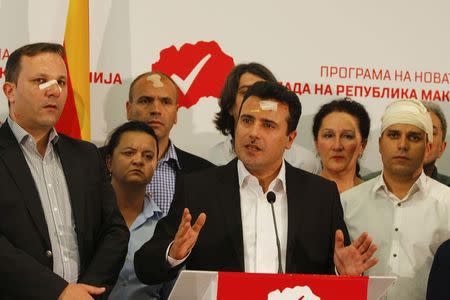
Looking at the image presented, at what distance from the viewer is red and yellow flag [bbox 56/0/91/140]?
15.4 feet

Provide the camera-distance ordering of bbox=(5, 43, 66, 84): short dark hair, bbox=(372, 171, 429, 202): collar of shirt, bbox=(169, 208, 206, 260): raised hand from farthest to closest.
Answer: bbox=(372, 171, 429, 202): collar of shirt
bbox=(5, 43, 66, 84): short dark hair
bbox=(169, 208, 206, 260): raised hand

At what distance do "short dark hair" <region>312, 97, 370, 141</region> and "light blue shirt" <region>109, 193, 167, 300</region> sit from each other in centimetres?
114

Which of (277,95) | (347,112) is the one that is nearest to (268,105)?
(277,95)

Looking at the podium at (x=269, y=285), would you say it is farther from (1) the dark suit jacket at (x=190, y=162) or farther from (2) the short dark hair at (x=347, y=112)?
(2) the short dark hair at (x=347, y=112)

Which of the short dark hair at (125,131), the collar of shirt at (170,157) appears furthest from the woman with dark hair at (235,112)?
the short dark hair at (125,131)

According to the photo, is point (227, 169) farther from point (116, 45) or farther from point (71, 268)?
point (116, 45)

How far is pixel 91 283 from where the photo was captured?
3279 mm

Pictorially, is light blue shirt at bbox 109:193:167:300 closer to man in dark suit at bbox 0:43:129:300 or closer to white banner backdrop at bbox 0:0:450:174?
man in dark suit at bbox 0:43:129:300

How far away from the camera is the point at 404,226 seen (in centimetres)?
403

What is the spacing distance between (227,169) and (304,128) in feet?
5.20

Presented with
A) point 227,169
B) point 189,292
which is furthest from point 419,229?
point 189,292

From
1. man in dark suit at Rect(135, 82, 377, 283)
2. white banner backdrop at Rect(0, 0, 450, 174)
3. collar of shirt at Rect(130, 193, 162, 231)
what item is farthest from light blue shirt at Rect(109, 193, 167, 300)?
white banner backdrop at Rect(0, 0, 450, 174)

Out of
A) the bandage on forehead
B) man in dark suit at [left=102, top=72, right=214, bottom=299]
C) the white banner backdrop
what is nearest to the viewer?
the bandage on forehead

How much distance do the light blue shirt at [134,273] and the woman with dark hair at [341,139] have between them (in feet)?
3.52
